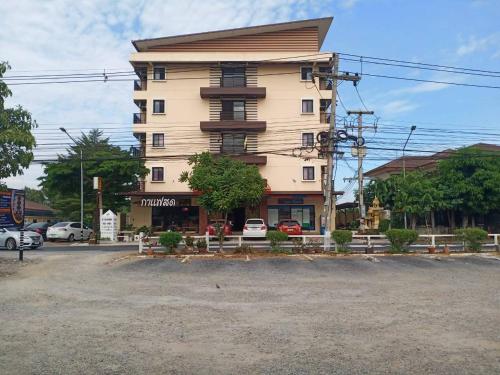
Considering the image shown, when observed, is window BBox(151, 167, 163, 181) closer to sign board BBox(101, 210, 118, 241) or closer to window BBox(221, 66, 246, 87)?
sign board BBox(101, 210, 118, 241)

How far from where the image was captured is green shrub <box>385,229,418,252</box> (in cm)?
2370

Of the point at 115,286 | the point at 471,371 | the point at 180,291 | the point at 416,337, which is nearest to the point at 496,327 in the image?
the point at 416,337

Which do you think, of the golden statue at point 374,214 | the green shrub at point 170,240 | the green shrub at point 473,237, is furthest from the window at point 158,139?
the green shrub at point 473,237

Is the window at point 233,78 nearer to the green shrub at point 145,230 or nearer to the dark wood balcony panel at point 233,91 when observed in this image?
the dark wood balcony panel at point 233,91

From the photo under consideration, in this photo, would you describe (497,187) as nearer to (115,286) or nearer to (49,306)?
(115,286)

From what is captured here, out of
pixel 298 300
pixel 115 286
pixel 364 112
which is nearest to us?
pixel 298 300

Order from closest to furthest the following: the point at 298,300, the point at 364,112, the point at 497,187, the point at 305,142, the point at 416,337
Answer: the point at 416,337, the point at 298,300, the point at 497,187, the point at 364,112, the point at 305,142

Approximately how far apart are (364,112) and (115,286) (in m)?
30.0

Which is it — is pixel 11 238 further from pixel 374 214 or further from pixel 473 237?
pixel 374 214

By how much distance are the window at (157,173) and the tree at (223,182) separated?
62.4 feet

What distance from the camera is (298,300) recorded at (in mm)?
11641

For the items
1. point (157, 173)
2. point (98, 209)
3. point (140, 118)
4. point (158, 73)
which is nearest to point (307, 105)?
point (158, 73)

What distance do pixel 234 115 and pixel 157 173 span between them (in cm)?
834

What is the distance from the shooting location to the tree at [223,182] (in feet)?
79.2
